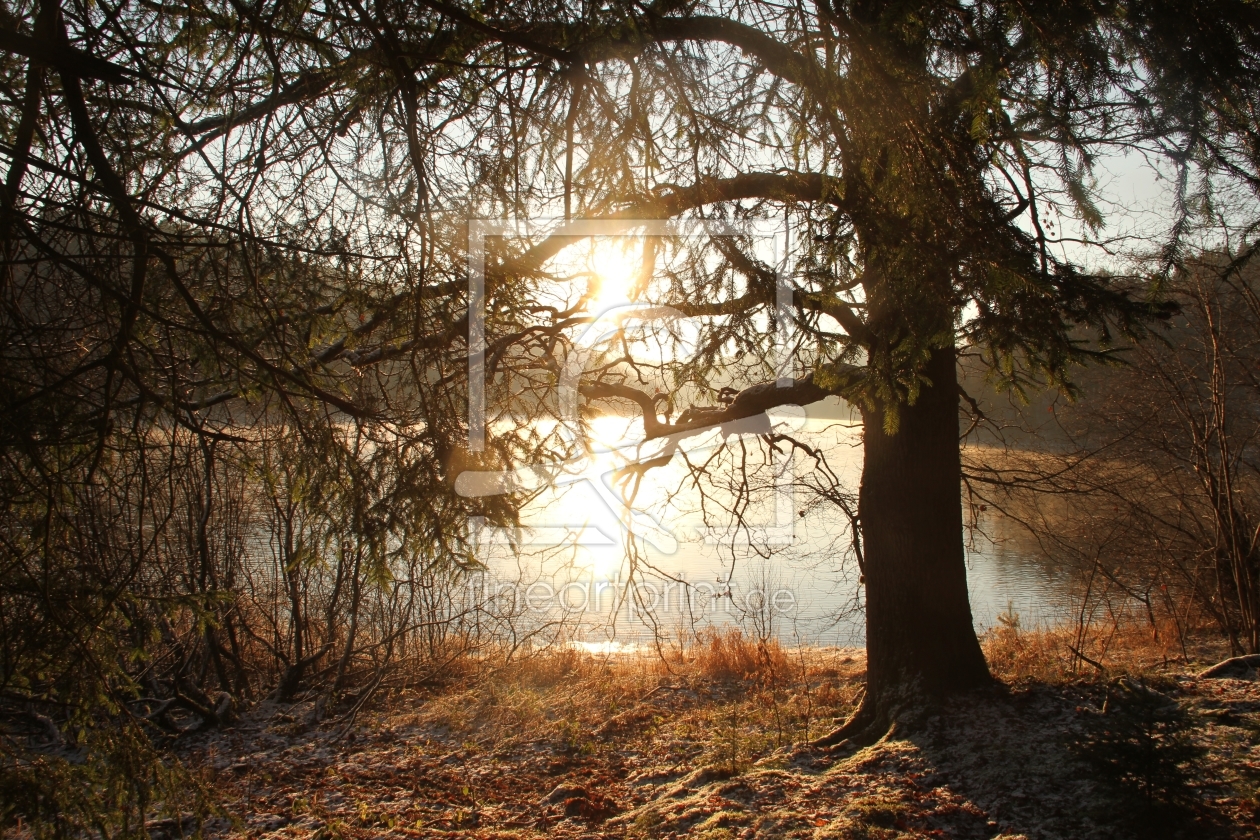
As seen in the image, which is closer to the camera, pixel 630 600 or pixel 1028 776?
pixel 1028 776

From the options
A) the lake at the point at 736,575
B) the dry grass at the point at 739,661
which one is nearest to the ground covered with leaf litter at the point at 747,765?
the dry grass at the point at 739,661

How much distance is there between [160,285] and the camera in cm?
313

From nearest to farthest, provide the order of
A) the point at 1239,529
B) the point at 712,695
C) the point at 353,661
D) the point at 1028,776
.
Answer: the point at 1028,776, the point at 1239,529, the point at 712,695, the point at 353,661

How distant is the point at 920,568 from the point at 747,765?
170 cm

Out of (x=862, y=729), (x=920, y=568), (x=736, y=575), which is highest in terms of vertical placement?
(x=920, y=568)

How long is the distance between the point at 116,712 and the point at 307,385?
1.25 metres

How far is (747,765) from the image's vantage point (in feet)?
17.1

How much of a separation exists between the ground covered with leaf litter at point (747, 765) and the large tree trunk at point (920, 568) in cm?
26

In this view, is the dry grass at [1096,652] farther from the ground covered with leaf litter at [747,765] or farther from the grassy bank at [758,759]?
the ground covered with leaf litter at [747,765]

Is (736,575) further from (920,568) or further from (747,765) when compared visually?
(747,765)

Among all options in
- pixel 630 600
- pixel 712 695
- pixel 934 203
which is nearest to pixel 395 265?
pixel 934 203

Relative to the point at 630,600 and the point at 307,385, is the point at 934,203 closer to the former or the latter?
the point at 307,385

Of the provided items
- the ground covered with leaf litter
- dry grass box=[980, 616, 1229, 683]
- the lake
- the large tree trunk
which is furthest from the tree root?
the lake

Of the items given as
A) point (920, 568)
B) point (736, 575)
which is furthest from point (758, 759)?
point (736, 575)
